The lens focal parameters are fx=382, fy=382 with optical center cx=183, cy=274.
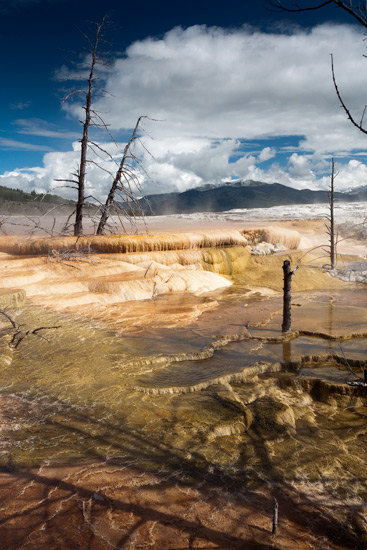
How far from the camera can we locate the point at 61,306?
29.5ft

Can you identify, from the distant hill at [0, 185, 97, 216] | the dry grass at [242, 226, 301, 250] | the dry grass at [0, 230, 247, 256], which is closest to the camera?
the distant hill at [0, 185, 97, 216]

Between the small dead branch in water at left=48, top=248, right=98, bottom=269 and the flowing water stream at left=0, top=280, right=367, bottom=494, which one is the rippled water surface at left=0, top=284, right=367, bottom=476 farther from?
the small dead branch in water at left=48, top=248, right=98, bottom=269

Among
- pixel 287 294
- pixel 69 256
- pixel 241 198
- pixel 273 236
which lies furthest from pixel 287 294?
pixel 241 198

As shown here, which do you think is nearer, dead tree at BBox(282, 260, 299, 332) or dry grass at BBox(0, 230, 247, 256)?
dead tree at BBox(282, 260, 299, 332)

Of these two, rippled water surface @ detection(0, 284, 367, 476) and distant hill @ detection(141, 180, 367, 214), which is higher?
distant hill @ detection(141, 180, 367, 214)

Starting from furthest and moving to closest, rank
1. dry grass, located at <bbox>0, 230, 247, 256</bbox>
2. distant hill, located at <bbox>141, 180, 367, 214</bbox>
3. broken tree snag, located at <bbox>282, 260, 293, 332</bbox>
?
distant hill, located at <bbox>141, 180, 367, 214</bbox> < dry grass, located at <bbox>0, 230, 247, 256</bbox> < broken tree snag, located at <bbox>282, 260, 293, 332</bbox>

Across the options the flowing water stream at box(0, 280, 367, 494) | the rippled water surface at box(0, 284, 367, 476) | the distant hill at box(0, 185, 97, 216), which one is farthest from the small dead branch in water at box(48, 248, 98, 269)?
the rippled water surface at box(0, 284, 367, 476)

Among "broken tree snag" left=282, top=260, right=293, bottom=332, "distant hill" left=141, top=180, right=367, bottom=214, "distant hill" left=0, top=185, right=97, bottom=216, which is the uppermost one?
"distant hill" left=141, top=180, right=367, bottom=214

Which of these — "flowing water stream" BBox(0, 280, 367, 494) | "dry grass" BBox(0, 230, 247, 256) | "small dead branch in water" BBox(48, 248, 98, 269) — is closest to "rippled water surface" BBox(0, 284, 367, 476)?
"flowing water stream" BBox(0, 280, 367, 494)

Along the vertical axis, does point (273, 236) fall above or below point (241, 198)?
below

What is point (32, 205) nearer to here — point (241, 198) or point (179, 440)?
point (179, 440)

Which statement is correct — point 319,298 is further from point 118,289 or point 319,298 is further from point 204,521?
point 204,521

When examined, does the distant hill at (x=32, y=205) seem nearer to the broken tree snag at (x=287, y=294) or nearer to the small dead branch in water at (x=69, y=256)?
the small dead branch in water at (x=69, y=256)

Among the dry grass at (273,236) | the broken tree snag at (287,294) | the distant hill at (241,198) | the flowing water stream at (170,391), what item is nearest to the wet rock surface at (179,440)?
the flowing water stream at (170,391)
